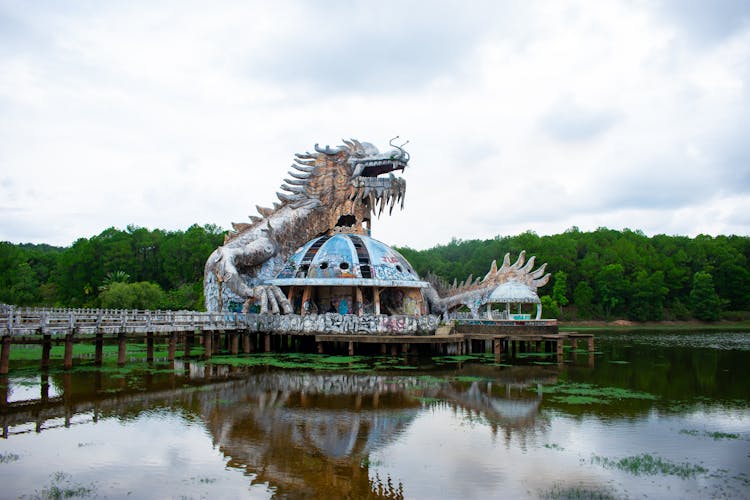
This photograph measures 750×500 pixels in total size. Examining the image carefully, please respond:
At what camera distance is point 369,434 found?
14.8 metres

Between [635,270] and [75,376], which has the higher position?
[635,270]

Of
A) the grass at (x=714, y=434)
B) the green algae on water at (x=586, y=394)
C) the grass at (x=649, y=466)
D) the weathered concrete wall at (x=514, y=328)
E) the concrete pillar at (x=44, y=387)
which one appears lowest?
the grass at (x=649, y=466)

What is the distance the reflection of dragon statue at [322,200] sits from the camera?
36.8m

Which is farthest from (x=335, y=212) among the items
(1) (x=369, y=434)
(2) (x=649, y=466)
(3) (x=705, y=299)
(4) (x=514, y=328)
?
(3) (x=705, y=299)

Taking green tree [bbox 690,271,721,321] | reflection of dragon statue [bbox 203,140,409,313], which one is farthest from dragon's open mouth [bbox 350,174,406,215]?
green tree [bbox 690,271,721,321]

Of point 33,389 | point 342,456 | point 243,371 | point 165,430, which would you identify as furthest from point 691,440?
point 33,389

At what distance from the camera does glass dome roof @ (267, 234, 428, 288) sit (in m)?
33.5

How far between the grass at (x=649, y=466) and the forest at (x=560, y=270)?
156 feet

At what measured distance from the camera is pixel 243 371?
2553cm

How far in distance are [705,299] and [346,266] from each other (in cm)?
5433

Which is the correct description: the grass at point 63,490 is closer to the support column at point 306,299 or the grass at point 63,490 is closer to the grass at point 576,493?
the grass at point 576,493

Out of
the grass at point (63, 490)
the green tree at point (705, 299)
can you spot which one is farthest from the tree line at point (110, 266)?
the green tree at point (705, 299)

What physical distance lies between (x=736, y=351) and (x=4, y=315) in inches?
1484

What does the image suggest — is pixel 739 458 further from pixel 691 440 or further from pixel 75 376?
pixel 75 376
